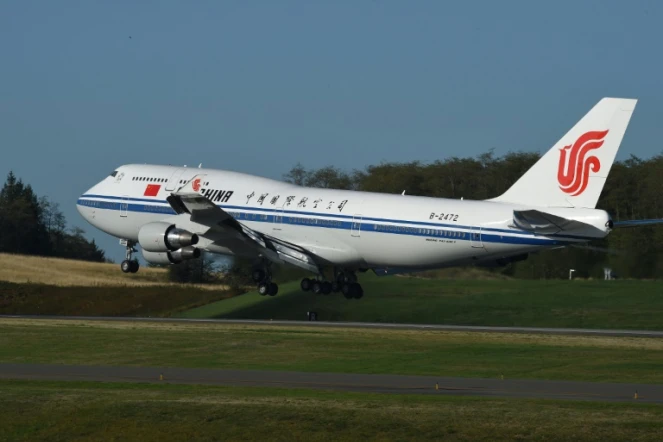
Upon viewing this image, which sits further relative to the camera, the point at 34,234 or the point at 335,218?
the point at 34,234

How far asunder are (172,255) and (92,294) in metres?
22.4

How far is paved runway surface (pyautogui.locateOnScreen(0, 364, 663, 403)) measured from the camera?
3303cm

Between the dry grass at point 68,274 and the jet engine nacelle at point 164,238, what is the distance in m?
23.8

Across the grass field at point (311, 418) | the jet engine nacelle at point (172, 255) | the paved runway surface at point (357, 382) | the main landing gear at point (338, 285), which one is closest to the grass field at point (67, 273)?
the main landing gear at point (338, 285)

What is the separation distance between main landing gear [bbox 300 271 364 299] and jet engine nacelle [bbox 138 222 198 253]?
21.9 ft

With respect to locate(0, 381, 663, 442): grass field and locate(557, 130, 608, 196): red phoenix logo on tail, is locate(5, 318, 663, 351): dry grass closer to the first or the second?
locate(557, 130, 608, 196): red phoenix logo on tail

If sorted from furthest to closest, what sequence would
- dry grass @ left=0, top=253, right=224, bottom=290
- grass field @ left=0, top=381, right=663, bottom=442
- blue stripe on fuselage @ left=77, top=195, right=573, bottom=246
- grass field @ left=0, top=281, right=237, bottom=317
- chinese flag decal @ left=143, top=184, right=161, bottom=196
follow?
dry grass @ left=0, top=253, right=224, bottom=290, grass field @ left=0, top=281, right=237, bottom=317, chinese flag decal @ left=143, top=184, right=161, bottom=196, blue stripe on fuselage @ left=77, top=195, right=573, bottom=246, grass field @ left=0, top=381, right=663, bottom=442

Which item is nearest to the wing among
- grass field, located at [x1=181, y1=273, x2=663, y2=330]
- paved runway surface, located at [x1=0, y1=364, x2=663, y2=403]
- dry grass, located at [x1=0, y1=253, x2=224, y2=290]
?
grass field, located at [x1=181, y1=273, x2=663, y2=330]

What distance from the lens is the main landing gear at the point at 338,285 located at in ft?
209

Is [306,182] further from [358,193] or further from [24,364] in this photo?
[24,364]

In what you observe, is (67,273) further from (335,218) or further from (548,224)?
(548,224)

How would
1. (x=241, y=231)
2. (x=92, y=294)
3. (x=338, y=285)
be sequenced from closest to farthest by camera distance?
(x=241, y=231) < (x=338, y=285) < (x=92, y=294)

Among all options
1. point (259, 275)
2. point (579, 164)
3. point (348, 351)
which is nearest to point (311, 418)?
point (348, 351)

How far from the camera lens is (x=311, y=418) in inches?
1093
